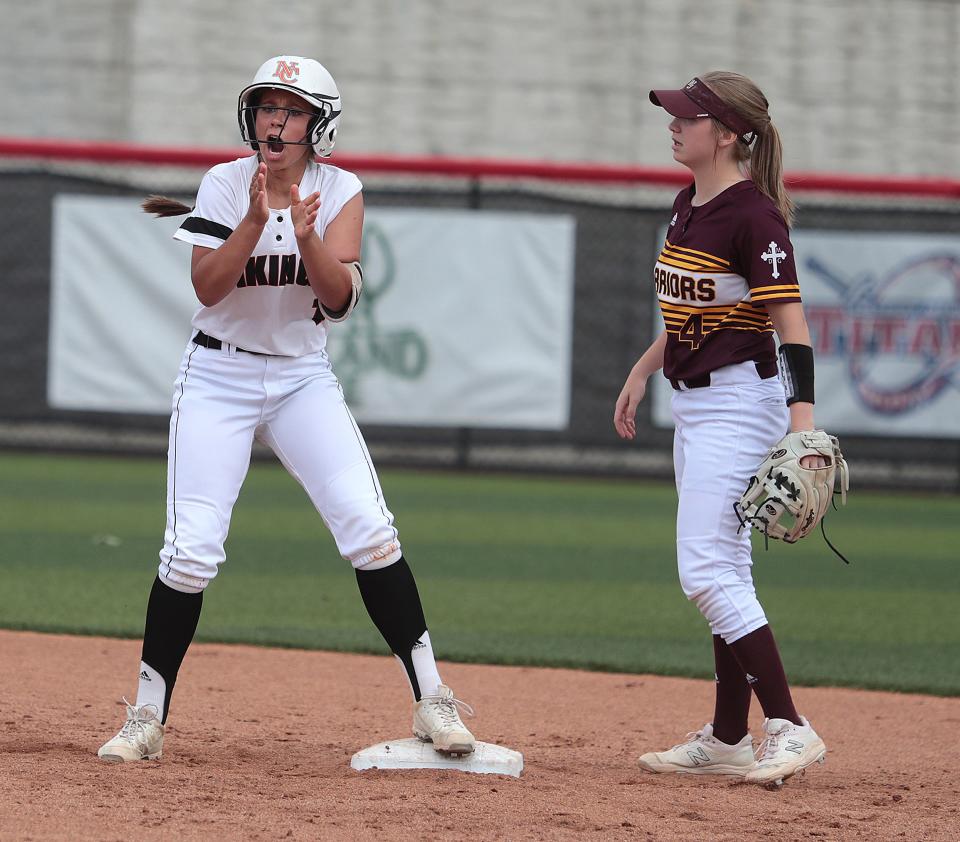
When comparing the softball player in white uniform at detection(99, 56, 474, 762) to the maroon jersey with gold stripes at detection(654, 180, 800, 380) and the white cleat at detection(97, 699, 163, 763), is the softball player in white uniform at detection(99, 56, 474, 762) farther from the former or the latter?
the maroon jersey with gold stripes at detection(654, 180, 800, 380)

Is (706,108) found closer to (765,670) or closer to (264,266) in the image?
(264,266)

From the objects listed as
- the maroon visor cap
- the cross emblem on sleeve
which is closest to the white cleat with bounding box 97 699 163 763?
the cross emblem on sleeve

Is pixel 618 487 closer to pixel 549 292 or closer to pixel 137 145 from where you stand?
pixel 549 292

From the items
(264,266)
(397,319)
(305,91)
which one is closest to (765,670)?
(264,266)

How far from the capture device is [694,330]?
161 inches

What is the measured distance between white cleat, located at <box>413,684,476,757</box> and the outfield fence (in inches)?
314

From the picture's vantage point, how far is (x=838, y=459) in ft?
13.0

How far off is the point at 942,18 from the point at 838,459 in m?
11.6

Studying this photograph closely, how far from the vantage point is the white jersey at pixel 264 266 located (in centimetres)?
398

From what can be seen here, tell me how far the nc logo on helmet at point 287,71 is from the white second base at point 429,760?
70.5 inches

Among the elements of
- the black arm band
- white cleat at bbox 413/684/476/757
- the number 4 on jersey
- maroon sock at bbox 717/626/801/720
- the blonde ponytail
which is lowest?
white cleat at bbox 413/684/476/757

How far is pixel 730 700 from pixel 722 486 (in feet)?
2.24

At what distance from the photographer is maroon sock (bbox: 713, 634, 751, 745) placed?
428 cm

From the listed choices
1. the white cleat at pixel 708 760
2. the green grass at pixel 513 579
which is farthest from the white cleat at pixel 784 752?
the green grass at pixel 513 579
